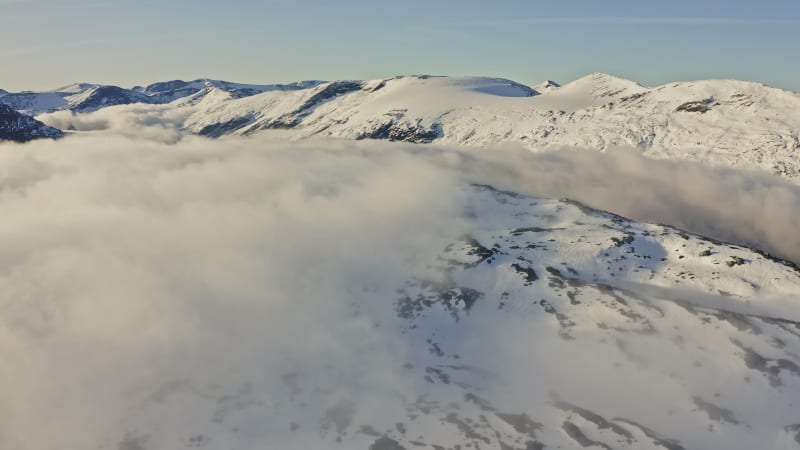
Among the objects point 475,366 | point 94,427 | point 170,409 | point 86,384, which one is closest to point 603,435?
point 475,366

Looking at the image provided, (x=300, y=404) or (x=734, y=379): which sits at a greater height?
(x=734, y=379)

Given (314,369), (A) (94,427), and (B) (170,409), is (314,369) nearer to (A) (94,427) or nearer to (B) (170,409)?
(B) (170,409)

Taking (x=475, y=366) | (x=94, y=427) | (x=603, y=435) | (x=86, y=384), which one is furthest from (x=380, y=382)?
(x=86, y=384)

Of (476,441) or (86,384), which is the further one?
(86,384)

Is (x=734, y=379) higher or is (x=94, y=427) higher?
(x=734, y=379)

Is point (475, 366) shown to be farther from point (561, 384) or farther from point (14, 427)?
point (14, 427)

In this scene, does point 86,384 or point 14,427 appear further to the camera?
point 86,384

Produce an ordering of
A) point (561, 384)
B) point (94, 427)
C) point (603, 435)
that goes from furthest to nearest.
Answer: point (561, 384)
point (94, 427)
point (603, 435)

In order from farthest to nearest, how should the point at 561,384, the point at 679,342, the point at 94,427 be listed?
the point at 679,342, the point at 561,384, the point at 94,427

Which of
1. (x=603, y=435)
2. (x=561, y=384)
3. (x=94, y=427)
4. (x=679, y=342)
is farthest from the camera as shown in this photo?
(x=679, y=342)
